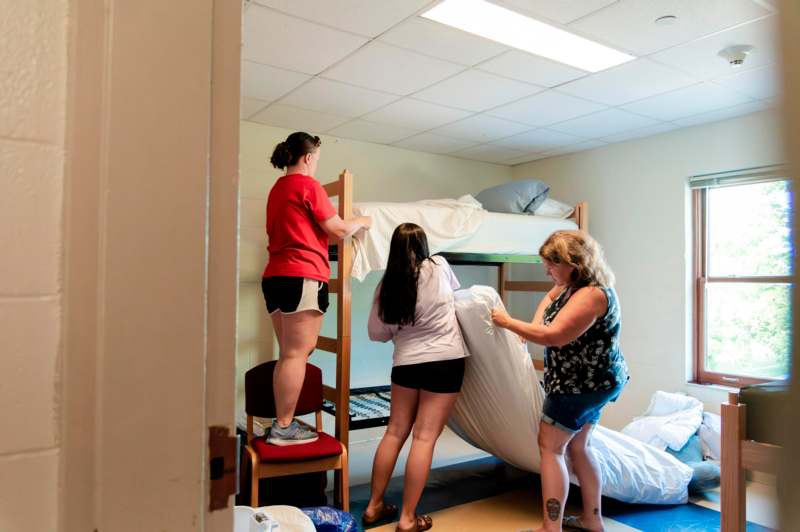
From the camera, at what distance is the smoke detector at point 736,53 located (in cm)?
263

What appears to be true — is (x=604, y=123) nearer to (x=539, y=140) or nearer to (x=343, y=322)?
(x=539, y=140)

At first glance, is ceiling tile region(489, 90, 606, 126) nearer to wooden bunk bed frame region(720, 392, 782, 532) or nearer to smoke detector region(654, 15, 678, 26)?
smoke detector region(654, 15, 678, 26)

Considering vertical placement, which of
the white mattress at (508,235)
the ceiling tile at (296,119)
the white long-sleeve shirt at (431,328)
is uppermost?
the ceiling tile at (296,119)

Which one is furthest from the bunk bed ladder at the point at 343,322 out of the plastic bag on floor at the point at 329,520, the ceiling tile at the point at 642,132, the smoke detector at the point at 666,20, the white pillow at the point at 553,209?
the ceiling tile at the point at 642,132

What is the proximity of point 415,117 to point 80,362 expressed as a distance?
3.48 m

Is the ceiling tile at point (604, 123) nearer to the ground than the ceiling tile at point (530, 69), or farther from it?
nearer to the ground

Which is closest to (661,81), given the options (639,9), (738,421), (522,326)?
(639,9)

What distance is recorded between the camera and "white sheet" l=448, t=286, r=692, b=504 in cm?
260

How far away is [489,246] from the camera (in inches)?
152

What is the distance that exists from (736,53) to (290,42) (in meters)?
2.16

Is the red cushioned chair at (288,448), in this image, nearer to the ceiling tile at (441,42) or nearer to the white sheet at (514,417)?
the white sheet at (514,417)

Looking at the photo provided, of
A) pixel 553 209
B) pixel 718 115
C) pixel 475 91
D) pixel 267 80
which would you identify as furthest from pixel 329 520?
pixel 718 115

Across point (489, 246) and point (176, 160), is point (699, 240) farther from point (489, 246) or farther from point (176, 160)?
point (176, 160)

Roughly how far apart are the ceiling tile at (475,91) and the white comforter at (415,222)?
0.67 metres
